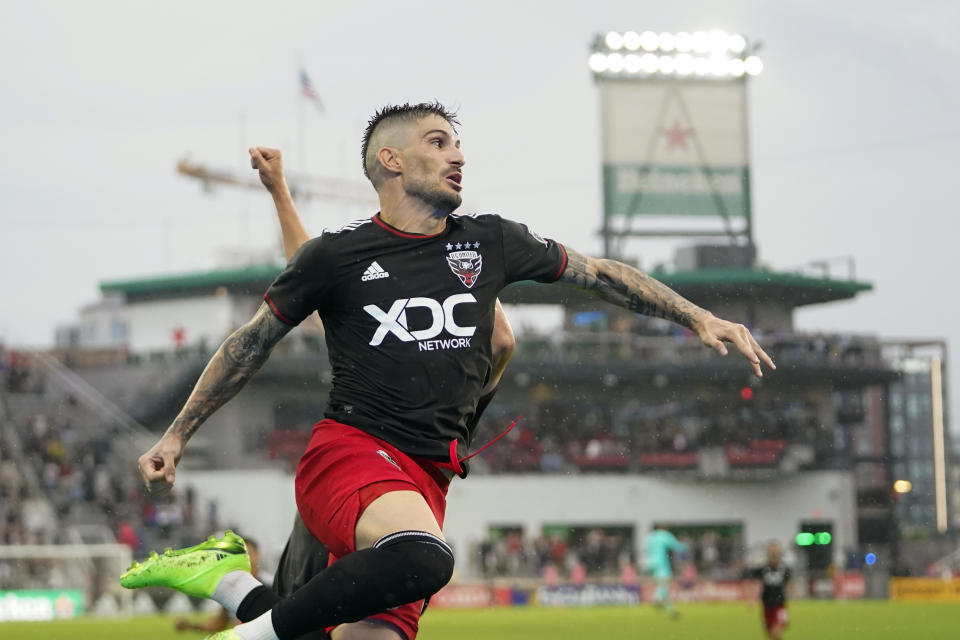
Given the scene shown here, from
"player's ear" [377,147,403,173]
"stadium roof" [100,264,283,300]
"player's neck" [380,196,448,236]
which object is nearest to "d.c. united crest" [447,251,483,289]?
"player's neck" [380,196,448,236]

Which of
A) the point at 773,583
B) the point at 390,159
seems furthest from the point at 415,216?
the point at 773,583

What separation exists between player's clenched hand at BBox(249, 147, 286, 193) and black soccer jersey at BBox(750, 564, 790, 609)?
1158cm

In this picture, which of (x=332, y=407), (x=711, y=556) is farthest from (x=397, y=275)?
(x=711, y=556)

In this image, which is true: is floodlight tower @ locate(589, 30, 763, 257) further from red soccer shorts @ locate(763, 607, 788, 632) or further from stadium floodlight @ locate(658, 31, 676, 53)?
red soccer shorts @ locate(763, 607, 788, 632)

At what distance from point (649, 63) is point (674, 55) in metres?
0.76

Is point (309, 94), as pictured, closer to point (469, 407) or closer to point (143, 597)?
point (143, 597)

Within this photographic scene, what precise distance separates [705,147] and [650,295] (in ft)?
117

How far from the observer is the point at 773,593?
16.3m

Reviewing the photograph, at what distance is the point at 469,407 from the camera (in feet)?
15.8

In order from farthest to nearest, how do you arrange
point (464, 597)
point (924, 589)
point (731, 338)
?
→ point (924, 589), point (464, 597), point (731, 338)

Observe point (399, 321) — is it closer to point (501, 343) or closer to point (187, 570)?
point (501, 343)

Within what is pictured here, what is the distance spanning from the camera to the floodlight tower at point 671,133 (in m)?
39.5

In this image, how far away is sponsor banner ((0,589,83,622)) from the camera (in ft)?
79.5

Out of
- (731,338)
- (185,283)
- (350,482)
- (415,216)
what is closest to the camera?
(350,482)
